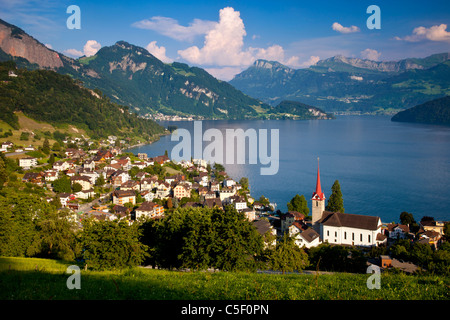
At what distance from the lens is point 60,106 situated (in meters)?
80.6

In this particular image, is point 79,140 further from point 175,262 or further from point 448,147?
point 448,147

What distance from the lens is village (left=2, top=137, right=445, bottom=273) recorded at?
2652 cm

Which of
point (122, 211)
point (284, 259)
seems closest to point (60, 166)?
point (122, 211)

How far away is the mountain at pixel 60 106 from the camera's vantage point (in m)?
70.6

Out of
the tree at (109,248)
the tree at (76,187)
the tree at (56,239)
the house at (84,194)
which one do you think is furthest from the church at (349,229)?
the tree at (76,187)

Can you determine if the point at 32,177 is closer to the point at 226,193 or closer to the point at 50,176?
the point at 50,176

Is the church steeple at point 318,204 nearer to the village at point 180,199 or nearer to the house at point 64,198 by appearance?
the village at point 180,199

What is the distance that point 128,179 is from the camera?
47.8 meters

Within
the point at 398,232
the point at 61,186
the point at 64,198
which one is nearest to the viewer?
the point at 398,232

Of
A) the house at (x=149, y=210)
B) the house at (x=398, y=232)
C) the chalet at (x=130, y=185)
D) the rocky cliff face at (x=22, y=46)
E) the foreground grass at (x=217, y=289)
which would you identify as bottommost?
the house at (x=398, y=232)

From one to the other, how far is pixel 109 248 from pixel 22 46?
6753 inches

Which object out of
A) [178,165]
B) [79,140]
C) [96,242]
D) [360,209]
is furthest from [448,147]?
[96,242]

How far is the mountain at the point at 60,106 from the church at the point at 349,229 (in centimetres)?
5952

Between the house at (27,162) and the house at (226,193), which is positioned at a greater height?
the house at (27,162)
